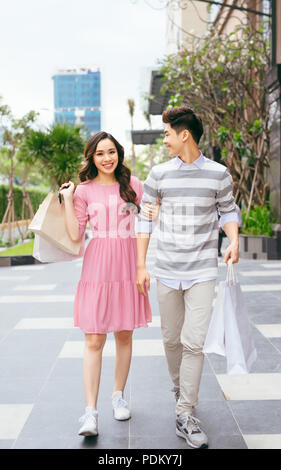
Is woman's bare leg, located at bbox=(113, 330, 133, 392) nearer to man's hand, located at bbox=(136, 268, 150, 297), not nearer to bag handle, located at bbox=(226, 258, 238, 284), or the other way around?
man's hand, located at bbox=(136, 268, 150, 297)

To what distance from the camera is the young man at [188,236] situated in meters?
2.96

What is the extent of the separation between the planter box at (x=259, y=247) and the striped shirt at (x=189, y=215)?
8.91 m

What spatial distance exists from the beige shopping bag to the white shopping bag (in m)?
0.86

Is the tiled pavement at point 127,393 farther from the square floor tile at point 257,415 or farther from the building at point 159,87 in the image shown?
the building at point 159,87

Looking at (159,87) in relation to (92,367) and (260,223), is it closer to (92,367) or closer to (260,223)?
(260,223)

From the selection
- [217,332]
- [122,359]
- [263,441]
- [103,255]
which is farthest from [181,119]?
[263,441]

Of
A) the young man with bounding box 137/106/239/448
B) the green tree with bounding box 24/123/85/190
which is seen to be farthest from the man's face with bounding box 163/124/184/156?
the green tree with bounding box 24/123/85/190

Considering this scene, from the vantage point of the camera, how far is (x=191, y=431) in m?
2.88

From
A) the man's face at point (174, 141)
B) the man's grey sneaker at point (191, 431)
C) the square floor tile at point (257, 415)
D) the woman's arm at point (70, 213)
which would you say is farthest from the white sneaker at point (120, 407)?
the man's face at point (174, 141)

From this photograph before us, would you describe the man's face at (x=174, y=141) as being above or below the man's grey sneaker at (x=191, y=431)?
above

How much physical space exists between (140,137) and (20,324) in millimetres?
19432

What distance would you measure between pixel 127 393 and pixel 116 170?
60.2 inches

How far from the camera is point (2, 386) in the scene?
12.9ft

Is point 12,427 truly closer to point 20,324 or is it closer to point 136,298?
point 136,298
